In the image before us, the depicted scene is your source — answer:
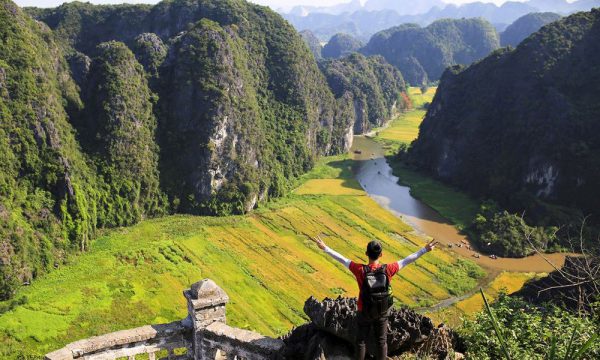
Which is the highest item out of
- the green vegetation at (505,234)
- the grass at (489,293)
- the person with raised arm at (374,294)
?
the person with raised arm at (374,294)

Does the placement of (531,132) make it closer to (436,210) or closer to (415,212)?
(436,210)

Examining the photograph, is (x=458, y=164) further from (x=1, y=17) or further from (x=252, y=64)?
(x=1, y=17)

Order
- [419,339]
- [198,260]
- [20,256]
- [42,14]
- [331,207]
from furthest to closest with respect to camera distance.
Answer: [42,14] → [331,207] → [198,260] → [20,256] → [419,339]

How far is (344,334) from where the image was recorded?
8.44 meters

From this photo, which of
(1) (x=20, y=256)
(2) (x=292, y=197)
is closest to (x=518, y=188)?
(2) (x=292, y=197)

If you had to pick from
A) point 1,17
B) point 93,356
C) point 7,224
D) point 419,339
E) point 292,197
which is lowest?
point 292,197

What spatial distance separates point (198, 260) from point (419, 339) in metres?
41.6

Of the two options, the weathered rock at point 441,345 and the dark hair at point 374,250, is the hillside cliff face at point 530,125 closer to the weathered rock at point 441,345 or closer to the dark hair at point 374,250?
the weathered rock at point 441,345


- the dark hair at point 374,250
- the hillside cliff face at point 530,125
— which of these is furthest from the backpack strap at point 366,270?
the hillside cliff face at point 530,125

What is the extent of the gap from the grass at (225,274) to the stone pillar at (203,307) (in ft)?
70.4

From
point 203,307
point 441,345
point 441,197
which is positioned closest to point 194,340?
point 203,307

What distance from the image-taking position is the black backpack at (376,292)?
7.14 meters

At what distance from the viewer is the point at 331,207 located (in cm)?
6831

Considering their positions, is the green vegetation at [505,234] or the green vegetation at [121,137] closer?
the green vegetation at [505,234]
